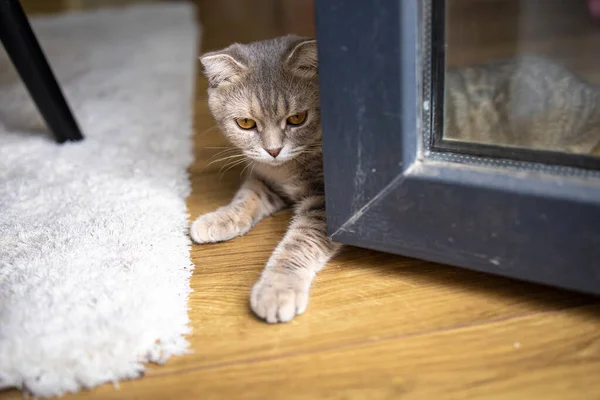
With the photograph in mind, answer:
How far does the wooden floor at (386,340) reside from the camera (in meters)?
0.78

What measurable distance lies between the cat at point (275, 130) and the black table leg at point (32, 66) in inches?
19.7

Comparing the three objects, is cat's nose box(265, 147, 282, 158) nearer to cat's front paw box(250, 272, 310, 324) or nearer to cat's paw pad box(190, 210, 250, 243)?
cat's paw pad box(190, 210, 250, 243)

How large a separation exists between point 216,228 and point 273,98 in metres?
0.29

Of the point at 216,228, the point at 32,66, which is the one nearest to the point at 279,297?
the point at 216,228

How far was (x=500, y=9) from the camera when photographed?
1515 mm

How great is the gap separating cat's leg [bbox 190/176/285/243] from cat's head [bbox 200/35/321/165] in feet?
0.36

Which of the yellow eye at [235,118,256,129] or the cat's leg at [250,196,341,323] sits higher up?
the yellow eye at [235,118,256,129]

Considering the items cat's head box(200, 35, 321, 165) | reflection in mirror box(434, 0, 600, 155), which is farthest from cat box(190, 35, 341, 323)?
reflection in mirror box(434, 0, 600, 155)

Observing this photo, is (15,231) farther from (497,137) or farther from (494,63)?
(494,63)

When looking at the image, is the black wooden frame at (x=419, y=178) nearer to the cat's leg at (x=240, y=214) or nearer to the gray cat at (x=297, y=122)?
the gray cat at (x=297, y=122)

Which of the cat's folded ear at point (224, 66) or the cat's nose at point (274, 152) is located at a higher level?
the cat's folded ear at point (224, 66)

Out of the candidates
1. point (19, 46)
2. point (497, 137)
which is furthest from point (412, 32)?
point (19, 46)

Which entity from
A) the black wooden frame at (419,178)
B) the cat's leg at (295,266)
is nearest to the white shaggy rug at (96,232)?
the cat's leg at (295,266)

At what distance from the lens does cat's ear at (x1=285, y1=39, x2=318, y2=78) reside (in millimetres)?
1119
